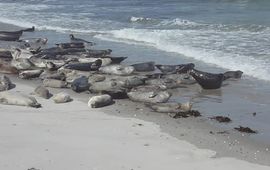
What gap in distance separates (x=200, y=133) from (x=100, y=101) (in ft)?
7.19

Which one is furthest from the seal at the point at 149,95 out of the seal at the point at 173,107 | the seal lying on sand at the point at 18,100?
the seal lying on sand at the point at 18,100

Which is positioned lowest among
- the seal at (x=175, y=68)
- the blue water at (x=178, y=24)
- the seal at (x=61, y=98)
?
the blue water at (x=178, y=24)

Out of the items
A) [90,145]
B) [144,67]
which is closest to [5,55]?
[144,67]

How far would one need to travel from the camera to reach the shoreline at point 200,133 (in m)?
7.44

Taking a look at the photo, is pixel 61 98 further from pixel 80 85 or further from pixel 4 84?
pixel 4 84

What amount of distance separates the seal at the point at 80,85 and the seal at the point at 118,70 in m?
1.47

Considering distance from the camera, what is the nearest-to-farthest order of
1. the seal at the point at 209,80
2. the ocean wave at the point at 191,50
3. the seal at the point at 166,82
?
the seal at the point at 209,80 < the seal at the point at 166,82 < the ocean wave at the point at 191,50

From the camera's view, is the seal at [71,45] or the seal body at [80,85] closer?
the seal body at [80,85]

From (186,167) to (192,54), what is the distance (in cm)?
850

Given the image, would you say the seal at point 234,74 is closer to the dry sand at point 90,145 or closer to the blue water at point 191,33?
the blue water at point 191,33

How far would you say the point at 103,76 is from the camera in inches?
466

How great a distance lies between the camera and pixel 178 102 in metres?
10.3

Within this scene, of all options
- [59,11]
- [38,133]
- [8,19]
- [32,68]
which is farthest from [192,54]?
[59,11]

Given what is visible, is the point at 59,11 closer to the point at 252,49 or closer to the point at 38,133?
the point at 252,49
